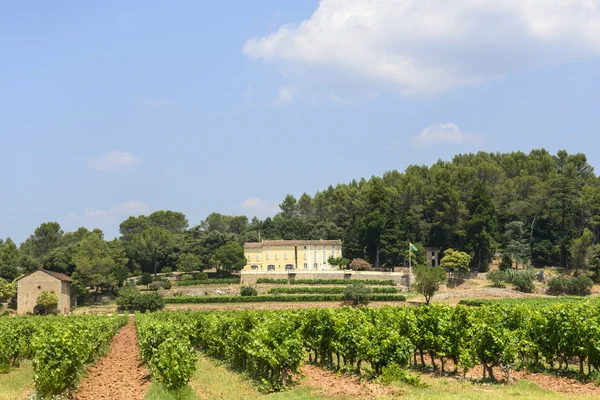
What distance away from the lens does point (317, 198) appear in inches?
4439

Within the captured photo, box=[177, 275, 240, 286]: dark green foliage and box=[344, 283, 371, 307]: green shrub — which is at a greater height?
box=[177, 275, 240, 286]: dark green foliage

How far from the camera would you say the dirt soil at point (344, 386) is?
61.5 feet

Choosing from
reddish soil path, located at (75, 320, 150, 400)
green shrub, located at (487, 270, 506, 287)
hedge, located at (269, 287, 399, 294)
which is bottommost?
reddish soil path, located at (75, 320, 150, 400)

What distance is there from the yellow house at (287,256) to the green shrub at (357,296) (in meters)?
18.9

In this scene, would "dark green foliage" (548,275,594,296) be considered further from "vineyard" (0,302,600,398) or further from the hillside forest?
"vineyard" (0,302,600,398)

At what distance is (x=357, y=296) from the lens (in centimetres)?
6062

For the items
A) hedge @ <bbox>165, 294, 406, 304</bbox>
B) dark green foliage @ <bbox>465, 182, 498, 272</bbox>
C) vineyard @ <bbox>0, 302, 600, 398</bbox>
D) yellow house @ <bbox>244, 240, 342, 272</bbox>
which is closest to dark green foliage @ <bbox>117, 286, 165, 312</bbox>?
hedge @ <bbox>165, 294, 406, 304</bbox>

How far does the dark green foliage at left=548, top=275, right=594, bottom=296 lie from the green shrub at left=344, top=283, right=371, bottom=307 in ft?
65.4

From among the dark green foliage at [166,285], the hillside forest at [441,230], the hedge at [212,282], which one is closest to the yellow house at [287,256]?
the hillside forest at [441,230]

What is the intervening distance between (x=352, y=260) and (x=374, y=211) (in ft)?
23.5

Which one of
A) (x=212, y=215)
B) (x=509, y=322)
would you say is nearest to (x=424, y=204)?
(x=212, y=215)

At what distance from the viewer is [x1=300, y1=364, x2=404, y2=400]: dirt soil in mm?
18750

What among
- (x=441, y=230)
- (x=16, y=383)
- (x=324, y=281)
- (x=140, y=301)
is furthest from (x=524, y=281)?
(x=16, y=383)

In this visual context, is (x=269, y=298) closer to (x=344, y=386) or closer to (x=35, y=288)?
(x=35, y=288)
